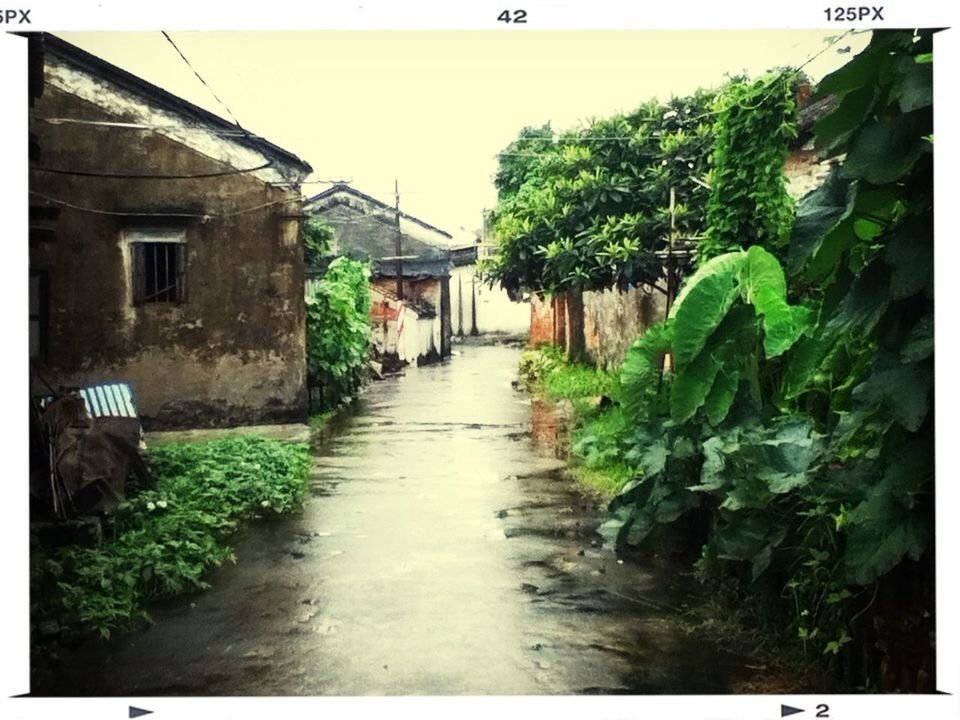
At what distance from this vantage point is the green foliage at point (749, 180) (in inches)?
138

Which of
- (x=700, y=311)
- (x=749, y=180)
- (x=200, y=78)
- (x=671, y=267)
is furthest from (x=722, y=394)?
(x=200, y=78)

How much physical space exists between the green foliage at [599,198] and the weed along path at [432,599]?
47cm

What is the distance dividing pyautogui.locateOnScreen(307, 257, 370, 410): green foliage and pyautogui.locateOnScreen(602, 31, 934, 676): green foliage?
1732mm

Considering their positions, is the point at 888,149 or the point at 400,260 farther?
the point at 400,260

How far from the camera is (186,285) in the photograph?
3680 mm

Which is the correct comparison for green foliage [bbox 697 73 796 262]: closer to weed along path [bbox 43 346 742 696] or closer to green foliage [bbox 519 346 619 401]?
green foliage [bbox 519 346 619 401]

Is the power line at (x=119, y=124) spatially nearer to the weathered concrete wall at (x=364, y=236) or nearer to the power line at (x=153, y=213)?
the power line at (x=153, y=213)

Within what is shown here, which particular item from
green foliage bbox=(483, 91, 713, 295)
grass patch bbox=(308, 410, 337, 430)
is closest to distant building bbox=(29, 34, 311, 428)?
grass patch bbox=(308, 410, 337, 430)

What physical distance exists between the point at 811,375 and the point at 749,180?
0.81m

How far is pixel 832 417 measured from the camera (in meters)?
2.85

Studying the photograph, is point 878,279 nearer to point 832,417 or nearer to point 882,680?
point 832,417

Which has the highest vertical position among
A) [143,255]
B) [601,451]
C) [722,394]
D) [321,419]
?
[143,255]

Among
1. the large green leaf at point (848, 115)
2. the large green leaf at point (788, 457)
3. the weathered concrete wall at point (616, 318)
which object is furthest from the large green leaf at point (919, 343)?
the weathered concrete wall at point (616, 318)

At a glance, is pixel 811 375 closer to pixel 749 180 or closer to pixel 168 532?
pixel 749 180
